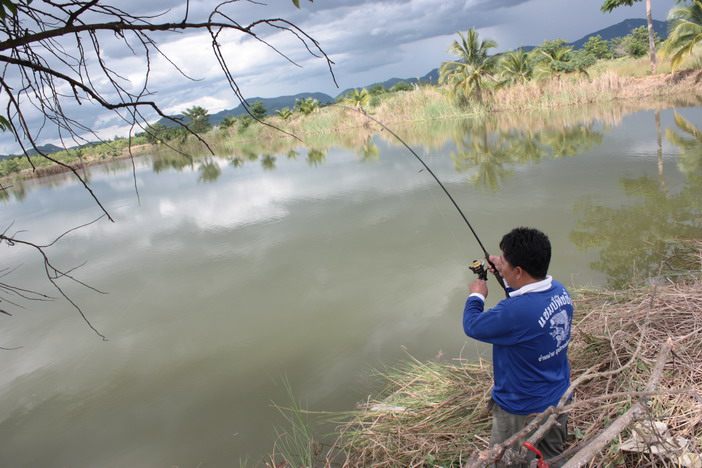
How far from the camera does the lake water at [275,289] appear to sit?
8.92 ft

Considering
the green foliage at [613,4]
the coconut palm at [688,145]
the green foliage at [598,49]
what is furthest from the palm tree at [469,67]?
the green foliage at [598,49]

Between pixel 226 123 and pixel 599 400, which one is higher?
pixel 226 123

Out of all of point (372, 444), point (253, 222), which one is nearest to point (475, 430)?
point (372, 444)

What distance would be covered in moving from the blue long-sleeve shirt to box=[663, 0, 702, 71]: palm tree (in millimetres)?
16863

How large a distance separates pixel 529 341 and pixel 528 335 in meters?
0.03

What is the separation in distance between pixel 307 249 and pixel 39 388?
2876mm

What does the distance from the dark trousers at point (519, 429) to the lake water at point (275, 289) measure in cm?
126

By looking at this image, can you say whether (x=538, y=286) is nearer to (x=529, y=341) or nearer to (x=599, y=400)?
(x=529, y=341)

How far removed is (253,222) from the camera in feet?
22.0

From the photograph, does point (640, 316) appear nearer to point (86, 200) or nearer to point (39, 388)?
point (39, 388)

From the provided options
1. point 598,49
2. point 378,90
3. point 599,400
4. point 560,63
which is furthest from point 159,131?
point 378,90

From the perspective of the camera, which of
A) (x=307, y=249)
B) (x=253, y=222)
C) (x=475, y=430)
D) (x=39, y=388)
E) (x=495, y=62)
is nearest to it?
(x=475, y=430)

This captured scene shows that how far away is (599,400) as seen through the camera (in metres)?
1.51

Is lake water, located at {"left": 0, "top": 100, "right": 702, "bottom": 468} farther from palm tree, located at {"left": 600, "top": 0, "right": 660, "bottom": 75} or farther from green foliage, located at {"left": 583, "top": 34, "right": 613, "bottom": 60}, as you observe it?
green foliage, located at {"left": 583, "top": 34, "right": 613, "bottom": 60}
